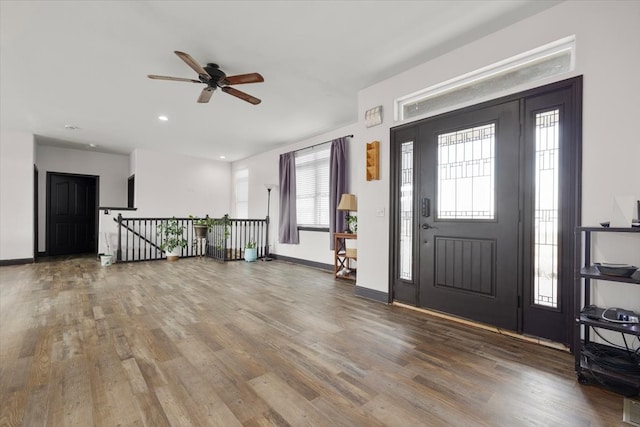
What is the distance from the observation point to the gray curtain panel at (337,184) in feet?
17.9

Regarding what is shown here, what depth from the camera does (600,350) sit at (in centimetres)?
202

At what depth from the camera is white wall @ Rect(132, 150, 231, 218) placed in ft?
25.1

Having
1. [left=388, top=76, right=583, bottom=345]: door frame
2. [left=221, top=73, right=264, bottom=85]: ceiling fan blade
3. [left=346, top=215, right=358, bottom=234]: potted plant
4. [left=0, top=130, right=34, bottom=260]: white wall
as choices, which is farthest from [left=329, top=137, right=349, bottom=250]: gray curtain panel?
[left=0, top=130, right=34, bottom=260]: white wall

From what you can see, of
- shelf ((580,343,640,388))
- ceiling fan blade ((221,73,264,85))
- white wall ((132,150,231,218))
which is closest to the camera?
shelf ((580,343,640,388))

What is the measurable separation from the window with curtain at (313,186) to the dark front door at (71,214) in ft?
20.1

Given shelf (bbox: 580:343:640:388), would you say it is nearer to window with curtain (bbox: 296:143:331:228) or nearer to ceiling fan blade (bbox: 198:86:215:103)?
ceiling fan blade (bbox: 198:86:215:103)

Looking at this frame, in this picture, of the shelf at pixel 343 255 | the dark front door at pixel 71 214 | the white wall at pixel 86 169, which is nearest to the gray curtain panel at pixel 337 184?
the shelf at pixel 343 255

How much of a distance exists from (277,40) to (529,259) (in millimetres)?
3182

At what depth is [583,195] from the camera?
2.21 m

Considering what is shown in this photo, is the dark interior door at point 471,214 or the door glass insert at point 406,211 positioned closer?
the dark interior door at point 471,214

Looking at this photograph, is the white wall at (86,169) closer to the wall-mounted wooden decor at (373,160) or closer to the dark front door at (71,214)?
the dark front door at (71,214)

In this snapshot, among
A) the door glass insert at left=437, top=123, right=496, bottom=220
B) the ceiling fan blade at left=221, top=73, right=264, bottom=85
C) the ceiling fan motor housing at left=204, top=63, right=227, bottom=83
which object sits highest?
the ceiling fan motor housing at left=204, top=63, right=227, bottom=83

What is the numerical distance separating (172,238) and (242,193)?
2548mm

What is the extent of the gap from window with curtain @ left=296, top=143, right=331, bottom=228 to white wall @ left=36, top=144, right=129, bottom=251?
18.3ft
